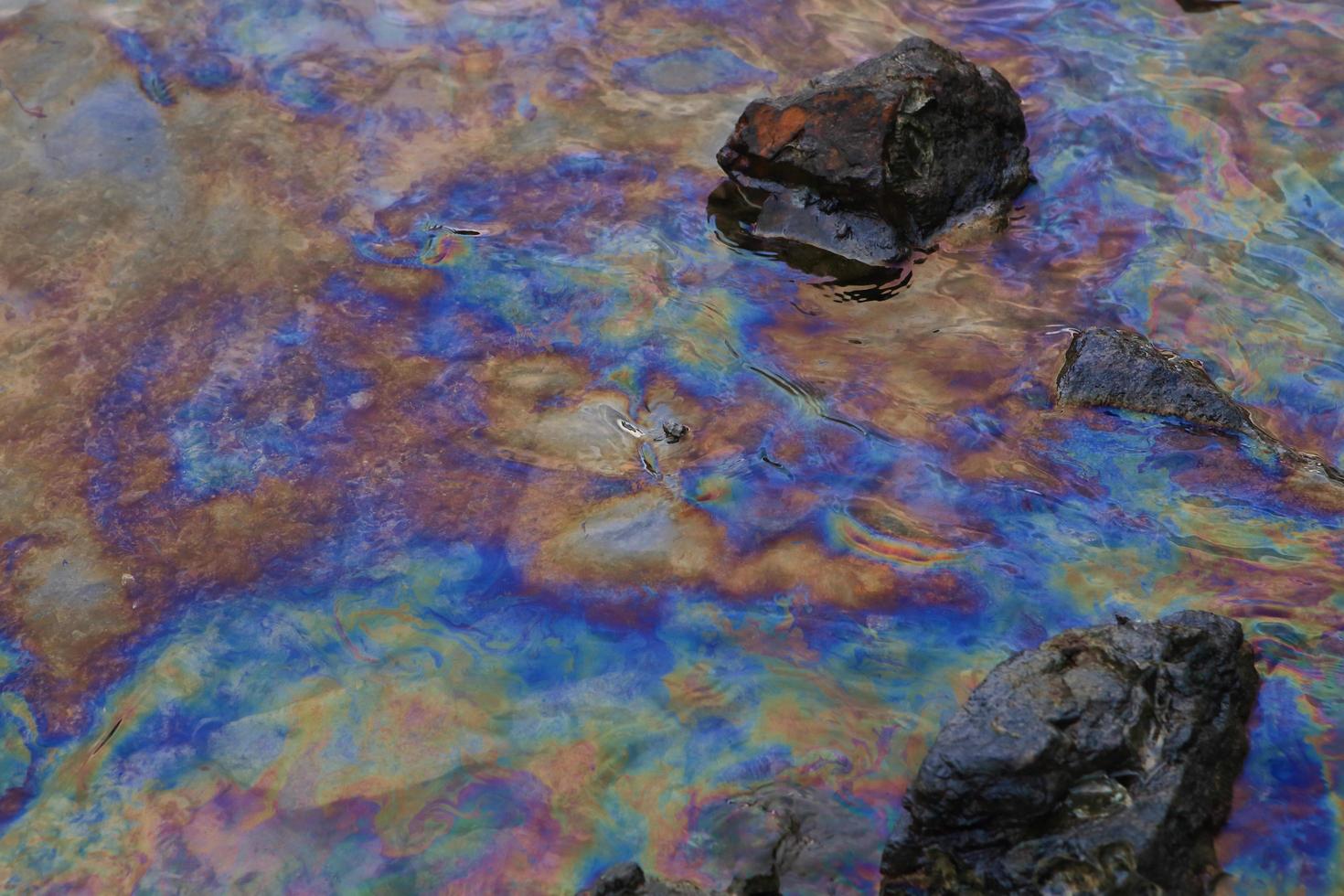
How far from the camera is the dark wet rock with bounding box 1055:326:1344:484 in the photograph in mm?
3625

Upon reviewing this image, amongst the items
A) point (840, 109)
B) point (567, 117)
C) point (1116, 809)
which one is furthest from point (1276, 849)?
point (567, 117)

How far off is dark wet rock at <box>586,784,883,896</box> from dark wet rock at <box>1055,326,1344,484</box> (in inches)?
60.2

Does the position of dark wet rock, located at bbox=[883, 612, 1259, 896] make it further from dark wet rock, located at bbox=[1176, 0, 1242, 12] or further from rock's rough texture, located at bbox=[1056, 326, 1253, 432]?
dark wet rock, located at bbox=[1176, 0, 1242, 12]

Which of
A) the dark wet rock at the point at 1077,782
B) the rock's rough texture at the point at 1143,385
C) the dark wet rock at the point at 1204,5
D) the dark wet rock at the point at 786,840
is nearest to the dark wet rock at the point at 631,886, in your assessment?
the dark wet rock at the point at 786,840

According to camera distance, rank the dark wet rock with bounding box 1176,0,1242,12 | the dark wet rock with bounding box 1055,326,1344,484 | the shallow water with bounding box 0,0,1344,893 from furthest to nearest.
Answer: the dark wet rock with bounding box 1176,0,1242,12 < the dark wet rock with bounding box 1055,326,1344,484 < the shallow water with bounding box 0,0,1344,893

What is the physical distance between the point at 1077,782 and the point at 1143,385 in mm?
1483

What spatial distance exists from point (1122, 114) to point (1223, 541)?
6.80 ft

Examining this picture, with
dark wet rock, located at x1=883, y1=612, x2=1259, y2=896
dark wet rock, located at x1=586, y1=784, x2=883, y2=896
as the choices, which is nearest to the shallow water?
dark wet rock, located at x1=586, y1=784, x2=883, y2=896

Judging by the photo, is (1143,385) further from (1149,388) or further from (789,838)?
(789,838)

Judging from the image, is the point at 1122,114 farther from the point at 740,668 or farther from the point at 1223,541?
the point at 740,668

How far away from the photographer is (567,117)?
4.82 m

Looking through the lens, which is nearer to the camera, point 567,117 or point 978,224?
point 978,224

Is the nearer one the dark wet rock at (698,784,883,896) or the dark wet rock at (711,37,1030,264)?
the dark wet rock at (698,784,883,896)

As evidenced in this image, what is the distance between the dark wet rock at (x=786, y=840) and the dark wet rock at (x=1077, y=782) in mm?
97
